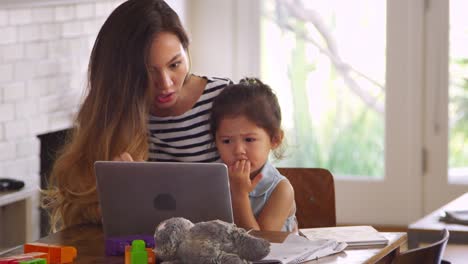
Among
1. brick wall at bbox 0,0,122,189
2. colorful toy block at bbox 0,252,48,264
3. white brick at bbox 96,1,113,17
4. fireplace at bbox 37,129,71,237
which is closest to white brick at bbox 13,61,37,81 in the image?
brick wall at bbox 0,0,122,189

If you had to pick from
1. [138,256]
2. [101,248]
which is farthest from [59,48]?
[138,256]

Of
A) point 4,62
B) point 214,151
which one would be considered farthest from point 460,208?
point 4,62

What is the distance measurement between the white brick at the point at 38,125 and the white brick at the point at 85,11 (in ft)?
1.70

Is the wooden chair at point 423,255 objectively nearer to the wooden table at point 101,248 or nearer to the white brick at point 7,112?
the wooden table at point 101,248

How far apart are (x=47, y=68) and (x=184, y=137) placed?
1696 millimetres

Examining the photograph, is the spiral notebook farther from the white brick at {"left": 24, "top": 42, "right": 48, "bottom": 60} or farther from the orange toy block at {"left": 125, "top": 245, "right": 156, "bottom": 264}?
the white brick at {"left": 24, "top": 42, "right": 48, "bottom": 60}

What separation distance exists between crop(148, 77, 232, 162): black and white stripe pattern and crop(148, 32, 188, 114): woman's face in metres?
0.10

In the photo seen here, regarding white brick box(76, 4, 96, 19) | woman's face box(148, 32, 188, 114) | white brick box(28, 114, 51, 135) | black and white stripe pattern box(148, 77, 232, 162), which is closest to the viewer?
woman's face box(148, 32, 188, 114)

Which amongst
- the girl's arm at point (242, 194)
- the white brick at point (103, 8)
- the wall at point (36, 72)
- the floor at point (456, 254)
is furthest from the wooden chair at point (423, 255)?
the white brick at point (103, 8)

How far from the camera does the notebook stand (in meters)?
2.03

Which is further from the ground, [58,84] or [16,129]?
[58,84]

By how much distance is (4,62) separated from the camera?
3879 millimetres

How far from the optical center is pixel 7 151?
13.0 feet

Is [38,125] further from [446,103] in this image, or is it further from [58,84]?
[446,103]
